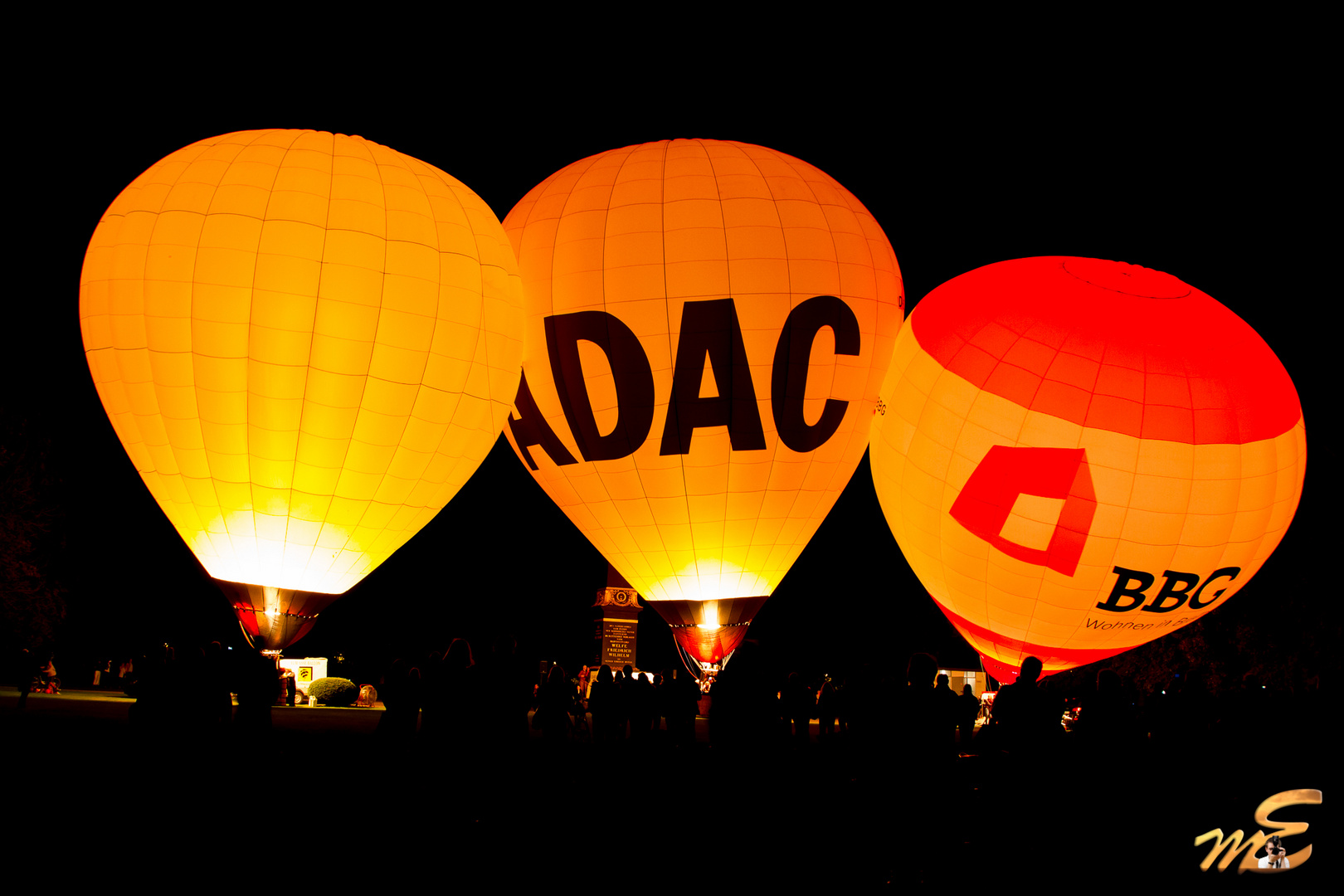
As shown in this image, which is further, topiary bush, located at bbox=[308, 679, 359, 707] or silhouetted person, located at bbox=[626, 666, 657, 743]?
topiary bush, located at bbox=[308, 679, 359, 707]

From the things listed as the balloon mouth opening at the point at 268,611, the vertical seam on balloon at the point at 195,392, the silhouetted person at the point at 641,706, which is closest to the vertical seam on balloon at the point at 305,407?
the balloon mouth opening at the point at 268,611

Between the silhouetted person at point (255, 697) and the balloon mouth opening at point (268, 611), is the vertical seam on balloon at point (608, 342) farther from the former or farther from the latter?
the silhouetted person at point (255, 697)

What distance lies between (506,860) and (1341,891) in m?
3.29

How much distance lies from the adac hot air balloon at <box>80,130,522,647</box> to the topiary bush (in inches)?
273

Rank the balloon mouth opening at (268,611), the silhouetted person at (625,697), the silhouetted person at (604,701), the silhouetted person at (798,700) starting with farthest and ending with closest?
1. the silhouetted person at (604,701)
2. the balloon mouth opening at (268,611)
3. the silhouetted person at (625,697)
4. the silhouetted person at (798,700)

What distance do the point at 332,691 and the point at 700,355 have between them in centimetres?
910

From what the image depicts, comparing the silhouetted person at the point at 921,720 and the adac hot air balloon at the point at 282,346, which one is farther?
the adac hot air balloon at the point at 282,346

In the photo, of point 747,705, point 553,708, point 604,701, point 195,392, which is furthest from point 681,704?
point 195,392

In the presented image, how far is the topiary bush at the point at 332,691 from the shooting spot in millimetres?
16609

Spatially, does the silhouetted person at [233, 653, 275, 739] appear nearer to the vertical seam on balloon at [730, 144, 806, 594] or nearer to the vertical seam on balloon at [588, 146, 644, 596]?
the vertical seam on balloon at [588, 146, 644, 596]

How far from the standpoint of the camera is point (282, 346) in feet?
30.9

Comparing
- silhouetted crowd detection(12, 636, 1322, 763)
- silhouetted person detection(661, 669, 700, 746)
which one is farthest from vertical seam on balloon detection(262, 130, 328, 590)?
silhouetted person detection(661, 669, 700, 746)

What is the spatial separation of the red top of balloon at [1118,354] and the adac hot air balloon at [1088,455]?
0.6 inches
